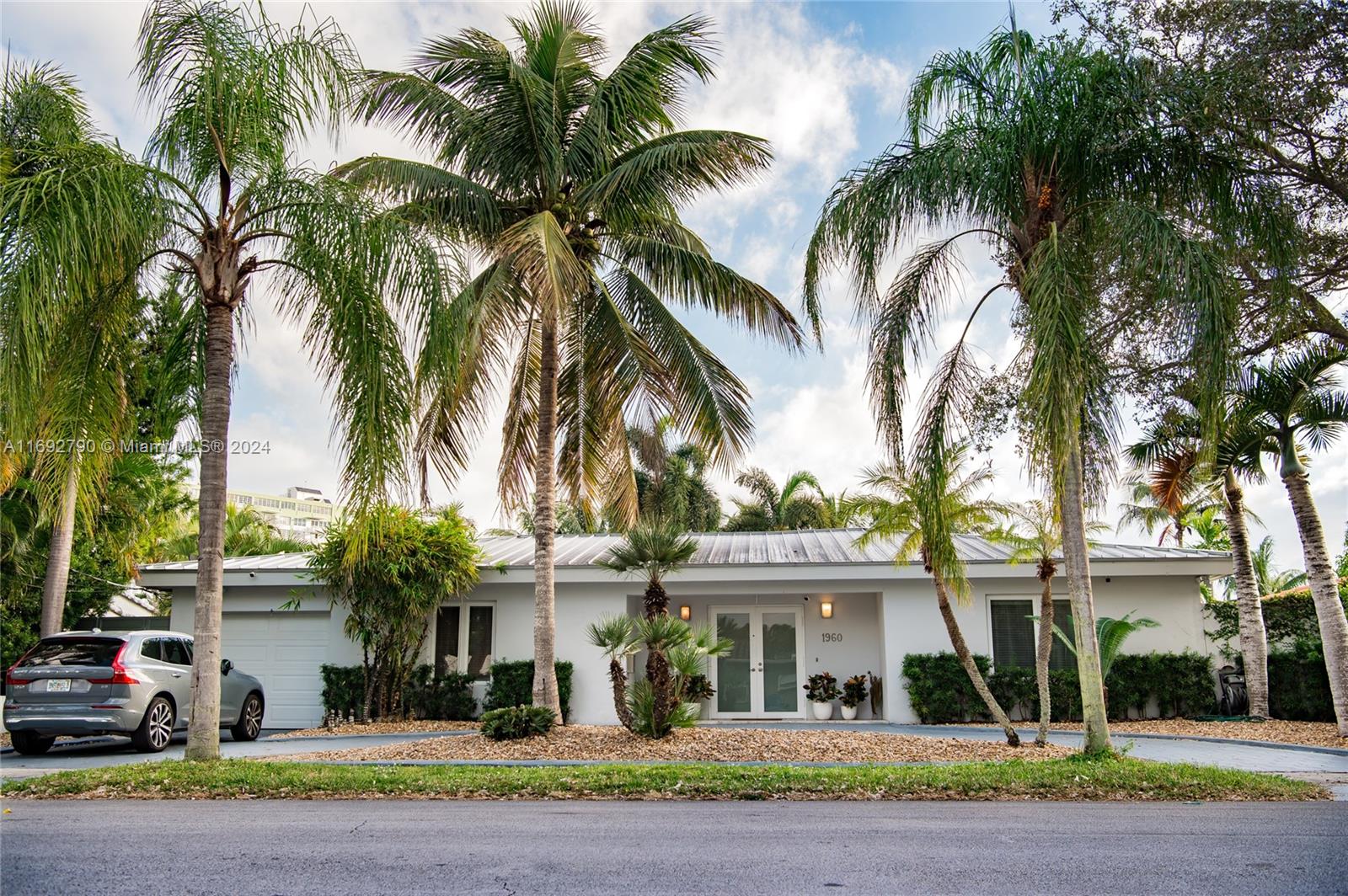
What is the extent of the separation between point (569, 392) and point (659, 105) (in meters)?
4.29

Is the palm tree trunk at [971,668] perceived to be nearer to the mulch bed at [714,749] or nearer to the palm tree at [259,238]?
the mulch bed at [714,749]

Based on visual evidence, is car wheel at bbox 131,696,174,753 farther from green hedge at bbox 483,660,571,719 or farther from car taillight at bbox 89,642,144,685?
green hedge at bbox 483,660,571,719

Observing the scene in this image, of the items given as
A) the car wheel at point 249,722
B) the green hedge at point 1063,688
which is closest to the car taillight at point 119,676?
the car wheel at point 249,722

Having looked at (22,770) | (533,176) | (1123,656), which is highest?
(533,176)

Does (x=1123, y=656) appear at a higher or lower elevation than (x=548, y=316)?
lower

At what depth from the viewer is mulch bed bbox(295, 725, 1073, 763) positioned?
1007 centimetres

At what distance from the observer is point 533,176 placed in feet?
40.7

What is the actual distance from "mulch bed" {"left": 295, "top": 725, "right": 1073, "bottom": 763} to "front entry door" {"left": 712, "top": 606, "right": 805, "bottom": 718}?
4.71 meters

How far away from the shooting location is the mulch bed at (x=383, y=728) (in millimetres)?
13812

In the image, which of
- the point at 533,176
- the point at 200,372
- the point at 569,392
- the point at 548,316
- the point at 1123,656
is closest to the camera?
the point at 200,372

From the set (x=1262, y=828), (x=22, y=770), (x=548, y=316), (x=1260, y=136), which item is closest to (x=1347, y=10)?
(x=1260, y=136)

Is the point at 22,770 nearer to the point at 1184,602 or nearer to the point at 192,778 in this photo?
the point at 192,778

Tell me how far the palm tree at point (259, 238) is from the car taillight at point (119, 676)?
10.1 ft


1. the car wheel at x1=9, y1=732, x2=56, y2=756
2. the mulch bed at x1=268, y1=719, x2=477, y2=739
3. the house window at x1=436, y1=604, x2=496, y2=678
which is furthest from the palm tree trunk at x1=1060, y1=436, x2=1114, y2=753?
the car wheel at x1=9, y1=732, x2=56, y2=756
